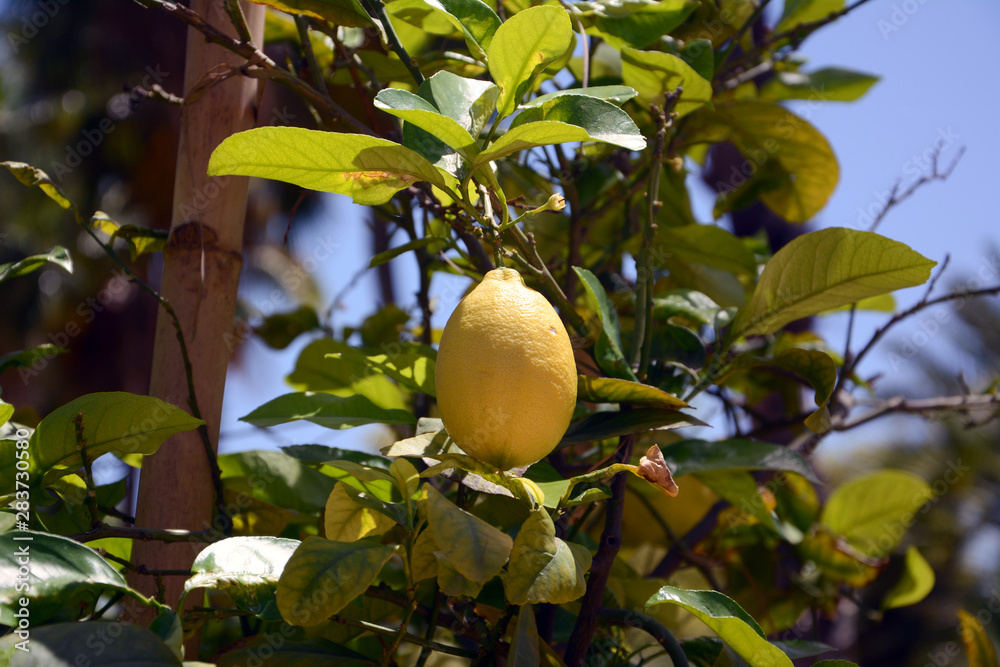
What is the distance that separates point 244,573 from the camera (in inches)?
13.0

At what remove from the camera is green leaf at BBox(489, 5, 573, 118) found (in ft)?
1.13

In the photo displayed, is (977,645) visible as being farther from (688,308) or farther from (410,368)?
(410,368)

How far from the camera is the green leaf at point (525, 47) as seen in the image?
345 millimetres

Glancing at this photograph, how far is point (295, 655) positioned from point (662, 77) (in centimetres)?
47

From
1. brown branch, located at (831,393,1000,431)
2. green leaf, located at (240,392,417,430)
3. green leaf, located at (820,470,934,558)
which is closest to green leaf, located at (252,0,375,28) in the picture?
green leaf, located at (240,392,417,430)

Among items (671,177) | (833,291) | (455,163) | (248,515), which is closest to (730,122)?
(671,177)

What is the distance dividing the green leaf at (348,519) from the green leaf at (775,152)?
0.46 m

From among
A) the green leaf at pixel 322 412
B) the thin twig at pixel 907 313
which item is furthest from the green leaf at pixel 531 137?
the thin twig at pixel 907 313

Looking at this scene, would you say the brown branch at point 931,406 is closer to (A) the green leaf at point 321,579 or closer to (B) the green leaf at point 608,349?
(B) the green leaf at point 608,349

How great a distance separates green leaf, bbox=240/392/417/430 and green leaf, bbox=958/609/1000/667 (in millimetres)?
480

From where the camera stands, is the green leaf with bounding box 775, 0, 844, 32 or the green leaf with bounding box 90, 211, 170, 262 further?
the green leaf with bounding box 775, 0, 844, 32

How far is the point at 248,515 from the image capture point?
1.73 feet

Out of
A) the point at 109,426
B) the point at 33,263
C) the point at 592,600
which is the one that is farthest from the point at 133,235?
the point at 592,600

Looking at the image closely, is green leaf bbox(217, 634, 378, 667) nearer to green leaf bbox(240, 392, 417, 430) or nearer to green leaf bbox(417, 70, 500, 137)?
green leaf bbox(240, 392, 417, 430)
